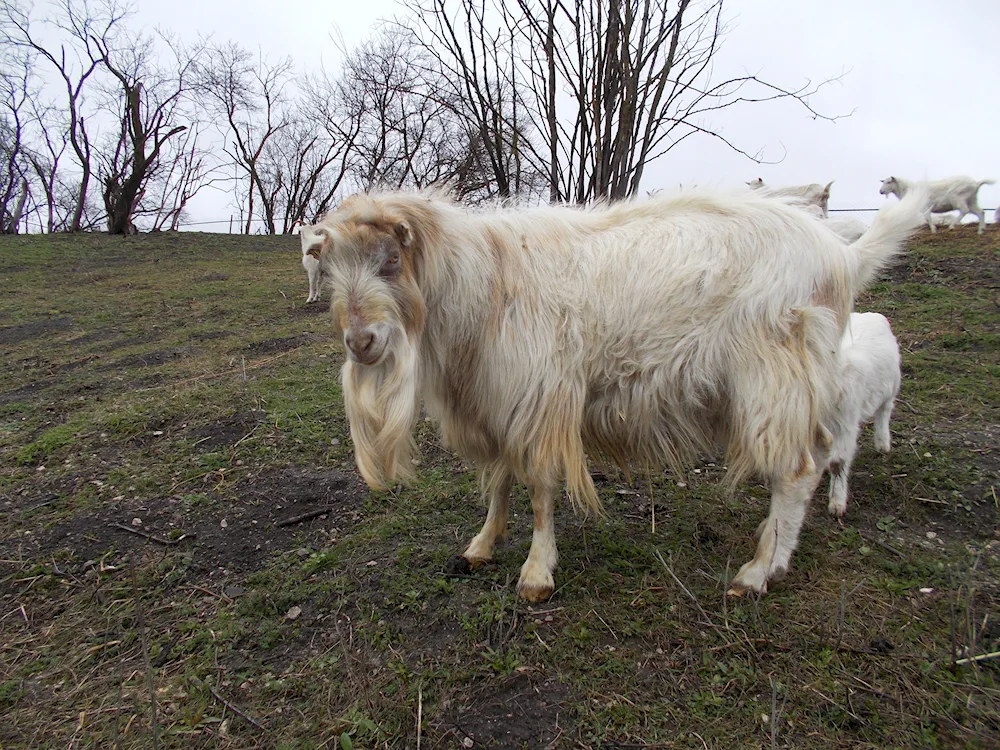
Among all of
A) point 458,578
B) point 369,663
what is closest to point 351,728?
point 369,663

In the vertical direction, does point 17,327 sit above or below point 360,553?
above

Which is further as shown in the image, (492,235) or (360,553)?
(360,553)

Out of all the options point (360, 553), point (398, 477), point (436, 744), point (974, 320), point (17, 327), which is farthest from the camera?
point (17, 327)

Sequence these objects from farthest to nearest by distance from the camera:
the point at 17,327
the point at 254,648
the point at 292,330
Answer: the point at 17,327 → the point at 292,330 → the point at 254,648

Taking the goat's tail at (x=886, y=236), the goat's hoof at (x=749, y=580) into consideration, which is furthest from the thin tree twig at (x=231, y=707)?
the goat's tail at (x=886, y=236)

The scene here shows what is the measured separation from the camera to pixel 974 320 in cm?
579

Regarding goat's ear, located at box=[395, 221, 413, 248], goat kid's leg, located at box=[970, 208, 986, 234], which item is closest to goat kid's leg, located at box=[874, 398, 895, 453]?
goat's ear, located at box=[395, 221, 413, 248]

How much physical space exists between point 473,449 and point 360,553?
793 mm

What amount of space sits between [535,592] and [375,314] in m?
1.36

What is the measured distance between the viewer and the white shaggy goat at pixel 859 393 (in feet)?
9.86

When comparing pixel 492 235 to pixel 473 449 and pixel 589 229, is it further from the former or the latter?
pixel 473 449

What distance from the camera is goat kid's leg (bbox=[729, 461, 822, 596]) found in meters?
2.50

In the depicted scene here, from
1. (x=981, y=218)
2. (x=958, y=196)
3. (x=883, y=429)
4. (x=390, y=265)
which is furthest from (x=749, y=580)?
(x=958, y=196)

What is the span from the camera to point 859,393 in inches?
121
